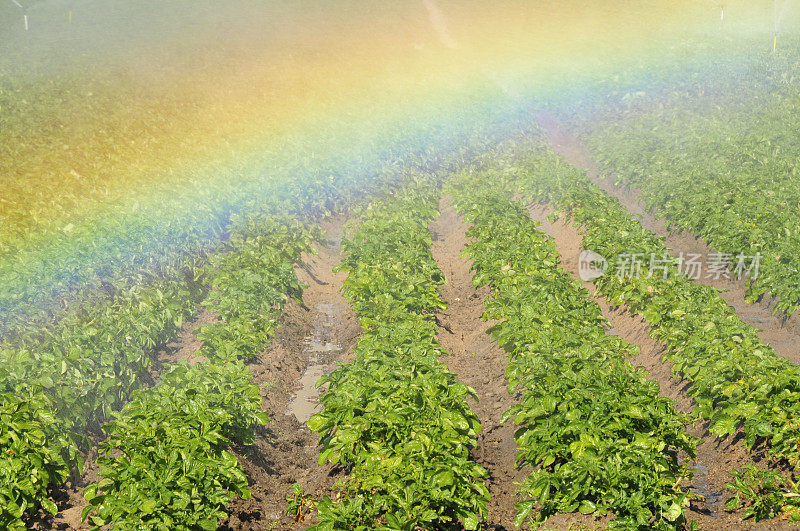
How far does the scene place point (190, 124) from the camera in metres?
24.6

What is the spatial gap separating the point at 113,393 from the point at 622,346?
Result: 21.2 ft

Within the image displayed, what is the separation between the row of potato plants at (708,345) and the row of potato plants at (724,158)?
1579mm

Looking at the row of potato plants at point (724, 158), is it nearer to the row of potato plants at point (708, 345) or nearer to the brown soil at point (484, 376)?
the row of potato plants at point (708, 345)

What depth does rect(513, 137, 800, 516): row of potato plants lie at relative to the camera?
644cm

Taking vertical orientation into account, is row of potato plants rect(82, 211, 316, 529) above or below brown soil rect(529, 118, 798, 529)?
above

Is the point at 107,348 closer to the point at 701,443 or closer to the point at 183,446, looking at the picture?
the point at 183,446

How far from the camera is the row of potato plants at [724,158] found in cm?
1186

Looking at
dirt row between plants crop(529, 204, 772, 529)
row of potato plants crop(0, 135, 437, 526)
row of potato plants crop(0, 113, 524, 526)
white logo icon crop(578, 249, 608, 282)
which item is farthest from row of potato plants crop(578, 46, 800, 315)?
row of potato plants crop(0, 113, 524, 526)

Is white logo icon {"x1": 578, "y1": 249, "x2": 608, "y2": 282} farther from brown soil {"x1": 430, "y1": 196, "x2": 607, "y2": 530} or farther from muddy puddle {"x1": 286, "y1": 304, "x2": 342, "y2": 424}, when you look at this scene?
muddy puddle {"x1": 286, "y1": 304, "x2": 342, "y2": 424}

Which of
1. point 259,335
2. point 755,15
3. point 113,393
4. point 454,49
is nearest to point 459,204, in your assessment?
point 259,335

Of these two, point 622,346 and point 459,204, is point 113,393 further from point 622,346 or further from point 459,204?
point 459,204

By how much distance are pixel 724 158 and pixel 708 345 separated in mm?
12733

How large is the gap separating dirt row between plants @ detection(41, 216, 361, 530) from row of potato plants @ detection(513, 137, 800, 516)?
14.4ft
